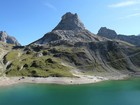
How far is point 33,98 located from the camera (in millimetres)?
124000

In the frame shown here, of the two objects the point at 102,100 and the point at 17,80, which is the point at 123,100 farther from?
the point at 17,80

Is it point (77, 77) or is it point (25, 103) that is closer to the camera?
point (25, 103)

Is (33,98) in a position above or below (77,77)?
below

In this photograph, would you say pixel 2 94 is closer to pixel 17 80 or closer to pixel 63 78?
pixel 17 80

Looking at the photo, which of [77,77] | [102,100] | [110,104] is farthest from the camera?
[77,77]

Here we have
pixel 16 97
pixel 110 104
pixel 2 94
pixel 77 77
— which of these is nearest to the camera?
pixel 110 104

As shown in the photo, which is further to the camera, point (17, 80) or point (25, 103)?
point (17, 80)

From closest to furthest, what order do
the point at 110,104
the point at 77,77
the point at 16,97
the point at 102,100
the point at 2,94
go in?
the point at 110,104 → the point at 102,100 → the point at 16,97 → the point at 2,94 → the point at 77,77

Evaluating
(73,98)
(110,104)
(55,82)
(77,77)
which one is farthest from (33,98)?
(77,77)

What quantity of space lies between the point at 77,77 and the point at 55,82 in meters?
22.3

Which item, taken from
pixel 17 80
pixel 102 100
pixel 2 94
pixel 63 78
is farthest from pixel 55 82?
pixel 102 100

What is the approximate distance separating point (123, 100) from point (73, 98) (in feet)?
86.1

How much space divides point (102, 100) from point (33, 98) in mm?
37113

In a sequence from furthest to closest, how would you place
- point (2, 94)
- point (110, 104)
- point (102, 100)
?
1. point (2, 94)
2. point (102, 100)
3. point (110, 104)
